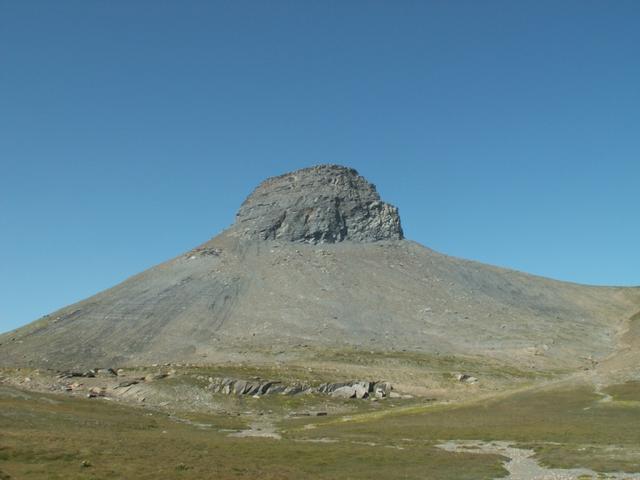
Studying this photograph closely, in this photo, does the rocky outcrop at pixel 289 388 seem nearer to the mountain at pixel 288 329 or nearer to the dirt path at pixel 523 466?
the mountain at pixel 288 329

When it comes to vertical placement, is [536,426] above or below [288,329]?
below

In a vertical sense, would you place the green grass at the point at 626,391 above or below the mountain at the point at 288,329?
below

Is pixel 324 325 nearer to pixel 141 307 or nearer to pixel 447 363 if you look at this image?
pixel 447 363

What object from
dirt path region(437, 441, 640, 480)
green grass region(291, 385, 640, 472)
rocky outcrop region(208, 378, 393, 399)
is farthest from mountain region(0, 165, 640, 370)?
dirt path region(437, 441, 640, 480)

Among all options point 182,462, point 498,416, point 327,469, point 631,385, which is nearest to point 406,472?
point 327,469

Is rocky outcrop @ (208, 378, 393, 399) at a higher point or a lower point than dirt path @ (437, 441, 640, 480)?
higher

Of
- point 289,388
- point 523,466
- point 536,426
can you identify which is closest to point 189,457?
point 523,466

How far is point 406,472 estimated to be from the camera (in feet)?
133

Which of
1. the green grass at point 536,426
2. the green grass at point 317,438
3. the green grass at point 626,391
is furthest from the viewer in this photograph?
the green grass at point 626,391

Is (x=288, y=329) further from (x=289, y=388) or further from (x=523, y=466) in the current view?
(x=523, y=466)

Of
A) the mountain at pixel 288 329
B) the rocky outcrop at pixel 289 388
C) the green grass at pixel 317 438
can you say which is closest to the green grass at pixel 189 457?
the green grass at pixel 317 438

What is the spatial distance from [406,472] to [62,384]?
3414 inches

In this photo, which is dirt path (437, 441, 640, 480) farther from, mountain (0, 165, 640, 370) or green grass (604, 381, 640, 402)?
mountain (0, 165, 640, 370)

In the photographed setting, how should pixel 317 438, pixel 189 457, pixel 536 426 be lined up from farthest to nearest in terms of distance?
pixel 536 426, pixel 317 438, pixel 189 457
